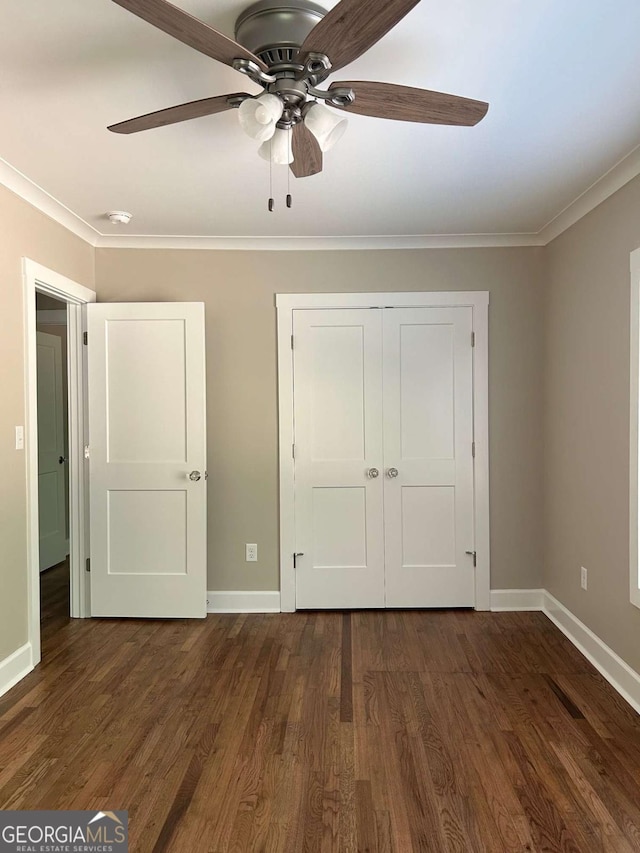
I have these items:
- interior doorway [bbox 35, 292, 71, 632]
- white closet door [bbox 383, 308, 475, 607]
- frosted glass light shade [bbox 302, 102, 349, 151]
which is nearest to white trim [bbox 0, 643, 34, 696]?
interior doorway [bbox 35, 292, 71, 632]

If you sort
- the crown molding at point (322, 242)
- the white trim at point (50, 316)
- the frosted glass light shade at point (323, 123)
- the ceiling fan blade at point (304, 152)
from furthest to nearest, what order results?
the white trim at point (50, 316) → the crown molding at point (322, 242) → the ceiling fan blade at point (304, 152) → the frosted glass light shade at point (323, 123)

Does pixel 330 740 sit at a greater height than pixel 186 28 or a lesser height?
lesser

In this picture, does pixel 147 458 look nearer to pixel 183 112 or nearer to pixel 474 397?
pixel 474 397

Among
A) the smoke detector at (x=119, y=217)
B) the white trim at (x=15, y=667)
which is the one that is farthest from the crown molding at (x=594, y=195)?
the white trim at (x=15, y=667)

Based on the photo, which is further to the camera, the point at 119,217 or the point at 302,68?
the point at 119,217

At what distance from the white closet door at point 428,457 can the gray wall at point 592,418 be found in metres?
0.52

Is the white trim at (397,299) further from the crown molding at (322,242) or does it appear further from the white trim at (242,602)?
the white trim at (242,602)

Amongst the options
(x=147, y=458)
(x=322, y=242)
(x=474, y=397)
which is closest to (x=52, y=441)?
(x=147, y=458)

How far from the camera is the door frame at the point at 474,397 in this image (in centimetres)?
377

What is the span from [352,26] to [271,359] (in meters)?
2.55

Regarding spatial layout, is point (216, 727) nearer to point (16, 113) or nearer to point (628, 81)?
point (16, 113)

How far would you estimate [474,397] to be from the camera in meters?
3.78

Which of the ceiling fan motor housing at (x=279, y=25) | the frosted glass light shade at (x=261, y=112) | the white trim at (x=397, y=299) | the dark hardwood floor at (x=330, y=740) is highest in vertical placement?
the ceiling fan motor housing at (x=279, y=25)

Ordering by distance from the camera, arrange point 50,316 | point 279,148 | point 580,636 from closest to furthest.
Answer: point 279,148
point 580,636
point 50,316
